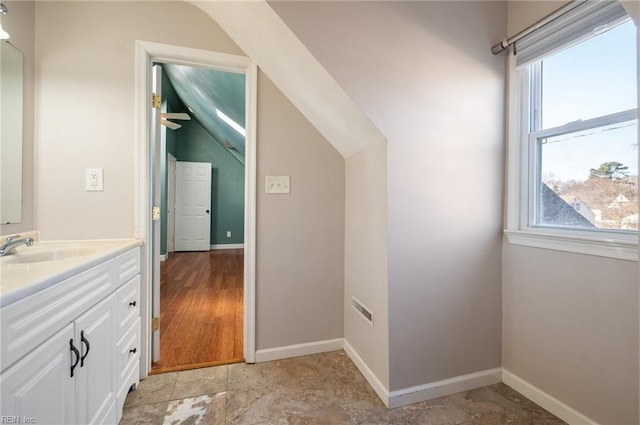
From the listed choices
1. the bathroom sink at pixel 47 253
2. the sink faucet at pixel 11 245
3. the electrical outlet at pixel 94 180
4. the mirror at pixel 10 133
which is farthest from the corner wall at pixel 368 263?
the mirror at pixel 10 133

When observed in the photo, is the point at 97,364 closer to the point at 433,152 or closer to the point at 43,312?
the point at 43,312

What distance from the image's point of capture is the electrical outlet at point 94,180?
5.21 feet

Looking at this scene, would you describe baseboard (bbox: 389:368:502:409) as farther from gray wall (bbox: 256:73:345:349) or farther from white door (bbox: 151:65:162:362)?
white door (bbox: 151:65:162:362)

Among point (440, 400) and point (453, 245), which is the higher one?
point (453, 245)

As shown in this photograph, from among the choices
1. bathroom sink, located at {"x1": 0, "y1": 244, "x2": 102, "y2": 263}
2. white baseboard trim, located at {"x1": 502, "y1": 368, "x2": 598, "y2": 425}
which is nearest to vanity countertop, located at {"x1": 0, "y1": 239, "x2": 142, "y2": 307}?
bathroom sink, located at {"x1": 0, "y1": 244, "x2": 102, "y2": 263}

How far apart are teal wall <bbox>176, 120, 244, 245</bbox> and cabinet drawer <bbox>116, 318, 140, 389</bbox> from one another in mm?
5027

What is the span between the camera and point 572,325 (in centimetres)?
135

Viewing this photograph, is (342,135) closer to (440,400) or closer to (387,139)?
(387,139)

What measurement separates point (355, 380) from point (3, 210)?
6.90ft

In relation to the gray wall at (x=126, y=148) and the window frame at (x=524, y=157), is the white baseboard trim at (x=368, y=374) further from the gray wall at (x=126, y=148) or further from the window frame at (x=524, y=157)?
the window frame at (x=524, y=157)

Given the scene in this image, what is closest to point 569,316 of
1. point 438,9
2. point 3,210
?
point 438,9

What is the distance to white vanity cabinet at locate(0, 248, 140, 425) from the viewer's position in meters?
0.69

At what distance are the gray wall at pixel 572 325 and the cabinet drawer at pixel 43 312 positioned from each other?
213 centimetres

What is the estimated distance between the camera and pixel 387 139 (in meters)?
1.46
